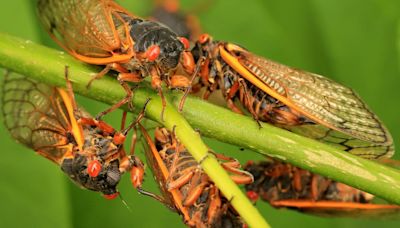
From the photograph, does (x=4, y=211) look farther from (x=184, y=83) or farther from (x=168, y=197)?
(x=184, y=83)

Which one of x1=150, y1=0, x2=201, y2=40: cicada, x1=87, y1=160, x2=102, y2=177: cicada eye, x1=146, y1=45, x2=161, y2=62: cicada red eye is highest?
x1=146, y1=45, x2=161, y2=62: cicada red eye

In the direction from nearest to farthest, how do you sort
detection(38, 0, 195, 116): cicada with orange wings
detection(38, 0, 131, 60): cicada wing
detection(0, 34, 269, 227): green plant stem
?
detection(0, 34, 269, 227): green plant stem, detection(38, 0, 195, 116): cicada with orange wings, detection(38, 0, 131, 60): cicada wing

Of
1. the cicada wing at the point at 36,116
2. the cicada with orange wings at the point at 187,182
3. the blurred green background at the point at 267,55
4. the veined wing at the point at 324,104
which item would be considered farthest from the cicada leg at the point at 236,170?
the cicada wing at the point at 36,116

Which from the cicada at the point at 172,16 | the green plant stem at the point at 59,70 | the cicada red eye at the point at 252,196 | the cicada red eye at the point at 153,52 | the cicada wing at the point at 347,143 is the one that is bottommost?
the cicada red eye at the point at 252,196

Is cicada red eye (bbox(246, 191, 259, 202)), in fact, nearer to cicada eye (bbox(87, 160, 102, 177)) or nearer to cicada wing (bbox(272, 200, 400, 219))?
cicada wing (bbox(272, 200, 400, 219))

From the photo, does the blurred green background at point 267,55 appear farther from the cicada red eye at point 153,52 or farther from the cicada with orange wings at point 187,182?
the cicada red eye at point 153,52

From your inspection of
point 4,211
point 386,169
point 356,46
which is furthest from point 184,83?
point 356,46

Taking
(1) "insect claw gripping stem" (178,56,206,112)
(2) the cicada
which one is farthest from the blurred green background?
(2) the cicada
